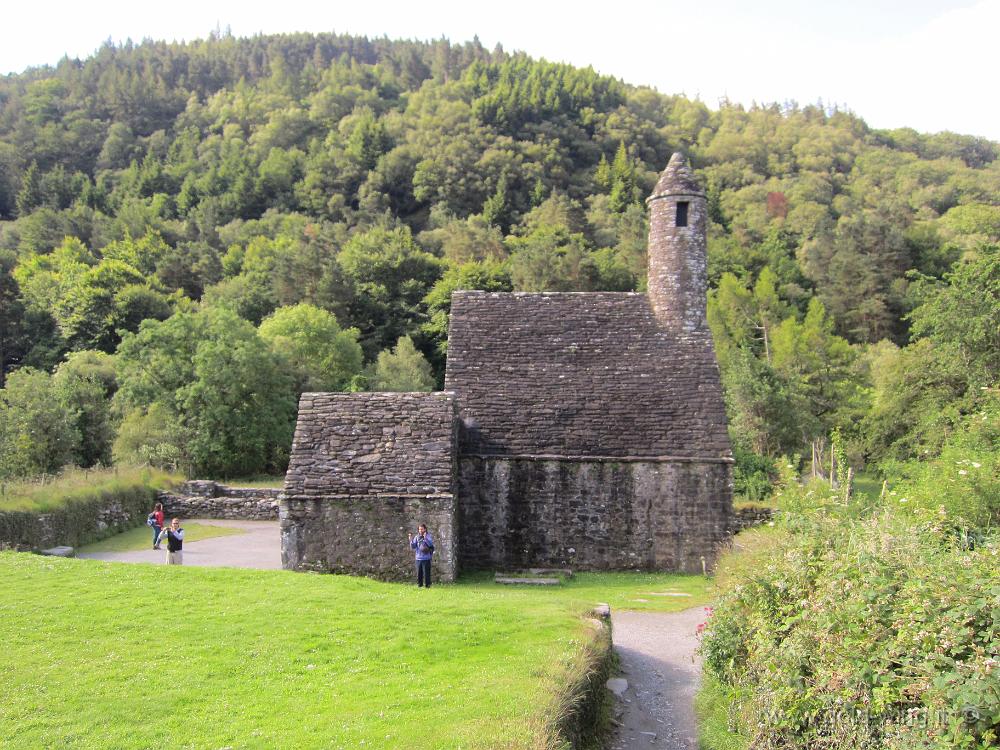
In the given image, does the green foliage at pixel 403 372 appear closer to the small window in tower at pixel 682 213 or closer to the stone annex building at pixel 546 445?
the stone annex building at pixel 546 445

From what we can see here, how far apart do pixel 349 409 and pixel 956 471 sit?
13.9 meters

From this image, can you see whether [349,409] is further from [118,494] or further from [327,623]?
[118,494]

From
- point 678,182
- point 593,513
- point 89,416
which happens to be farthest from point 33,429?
point 678,182

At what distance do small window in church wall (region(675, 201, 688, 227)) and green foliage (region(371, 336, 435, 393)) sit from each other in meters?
24.6

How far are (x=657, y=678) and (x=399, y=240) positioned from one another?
57.5 meters

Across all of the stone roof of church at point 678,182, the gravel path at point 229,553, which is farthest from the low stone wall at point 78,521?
the stone roof of church at point 678,182

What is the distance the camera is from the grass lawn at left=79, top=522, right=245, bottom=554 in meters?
20.7

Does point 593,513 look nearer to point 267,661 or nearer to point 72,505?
point 267,661

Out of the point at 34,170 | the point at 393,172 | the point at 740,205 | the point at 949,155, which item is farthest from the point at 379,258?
the point at 949,155

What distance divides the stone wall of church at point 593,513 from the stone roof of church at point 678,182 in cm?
866

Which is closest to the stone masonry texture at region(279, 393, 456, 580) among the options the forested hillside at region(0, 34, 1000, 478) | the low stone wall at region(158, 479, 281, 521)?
the low stone wall at region(158, 479, 281, 521)

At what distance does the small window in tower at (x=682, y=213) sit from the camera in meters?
21.8

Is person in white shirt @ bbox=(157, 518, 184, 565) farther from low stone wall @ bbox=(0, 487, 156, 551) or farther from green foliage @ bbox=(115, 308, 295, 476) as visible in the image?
green foliage @ bbox=(115, 308, 295, 476)

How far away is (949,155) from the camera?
96.8 meters
